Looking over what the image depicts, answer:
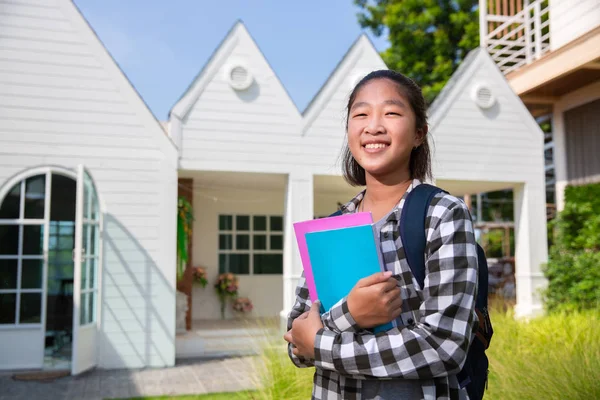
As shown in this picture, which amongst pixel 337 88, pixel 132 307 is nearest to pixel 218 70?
pixel 337 88

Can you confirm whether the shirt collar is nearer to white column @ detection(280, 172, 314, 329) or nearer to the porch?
white column @ detection(280, 172, 314, 329)

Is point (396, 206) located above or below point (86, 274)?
above

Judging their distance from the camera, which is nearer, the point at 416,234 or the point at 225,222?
the point at 416,234

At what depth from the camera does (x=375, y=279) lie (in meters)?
Result: 1.21

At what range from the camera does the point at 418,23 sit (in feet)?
62.2

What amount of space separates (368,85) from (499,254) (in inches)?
701

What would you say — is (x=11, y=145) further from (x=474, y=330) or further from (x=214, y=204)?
(x=474, y=330)

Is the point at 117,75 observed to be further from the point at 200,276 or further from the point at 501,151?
the point at 501,151

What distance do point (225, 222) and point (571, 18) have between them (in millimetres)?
7584

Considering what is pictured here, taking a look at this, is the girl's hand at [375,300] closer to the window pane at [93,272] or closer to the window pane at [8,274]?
the window pane at [93,272]

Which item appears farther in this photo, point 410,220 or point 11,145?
point 11,145

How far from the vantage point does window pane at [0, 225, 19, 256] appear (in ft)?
24.1

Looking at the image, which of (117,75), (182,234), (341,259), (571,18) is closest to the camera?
(341,259)

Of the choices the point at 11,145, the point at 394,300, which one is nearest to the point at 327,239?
the point at 394,300
